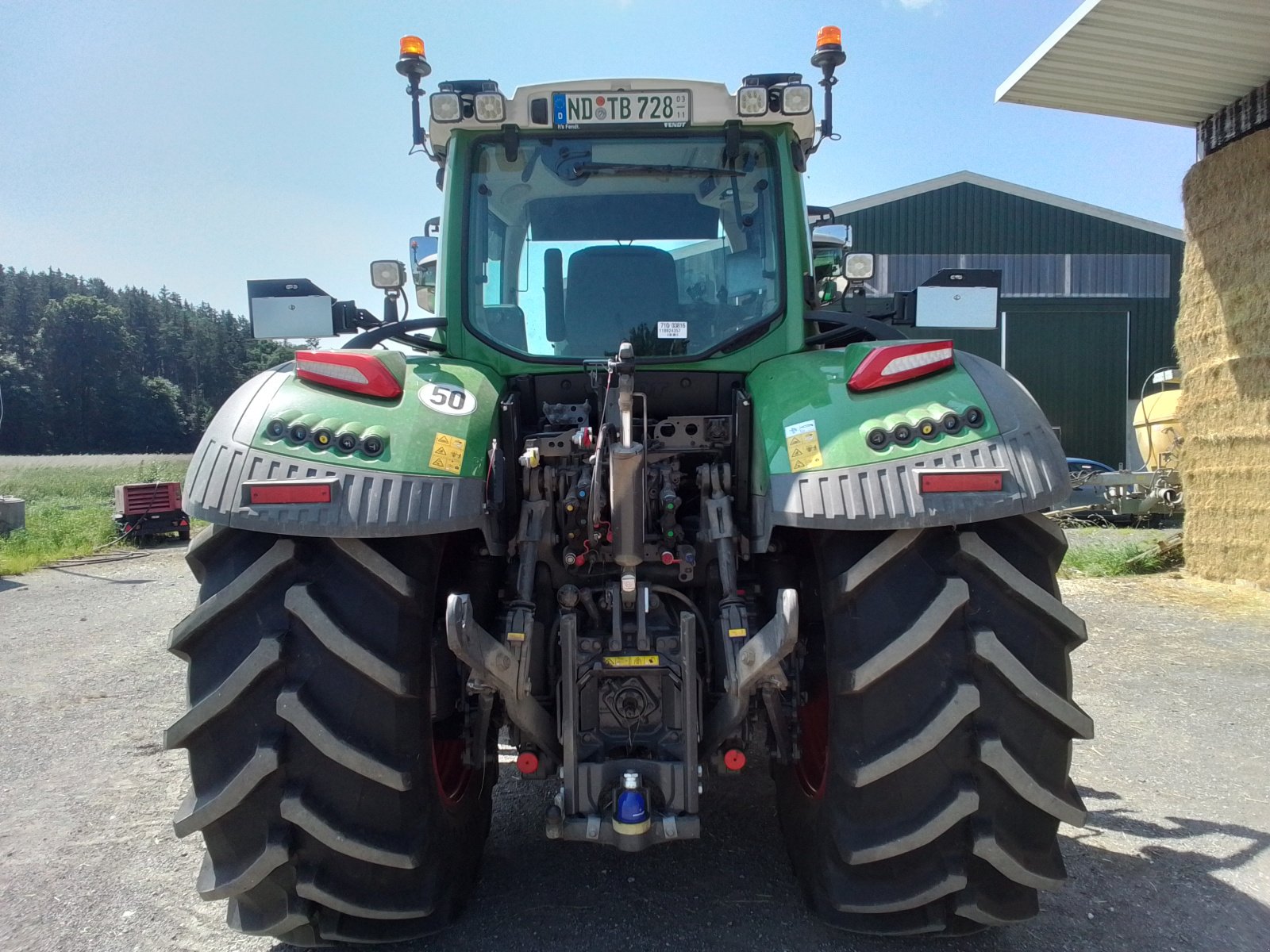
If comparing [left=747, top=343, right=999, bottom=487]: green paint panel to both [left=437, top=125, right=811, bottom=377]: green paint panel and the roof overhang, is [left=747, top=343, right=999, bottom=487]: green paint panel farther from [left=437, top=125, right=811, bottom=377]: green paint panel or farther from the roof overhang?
the roof overhang

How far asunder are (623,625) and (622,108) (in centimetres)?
172

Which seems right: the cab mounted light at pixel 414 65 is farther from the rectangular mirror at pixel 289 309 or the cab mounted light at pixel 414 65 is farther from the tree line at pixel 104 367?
the tree line at pixel 104 367

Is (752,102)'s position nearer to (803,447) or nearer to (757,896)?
(803,447)

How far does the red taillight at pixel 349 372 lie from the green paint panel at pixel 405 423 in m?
0.02

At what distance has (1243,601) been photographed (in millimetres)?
7273

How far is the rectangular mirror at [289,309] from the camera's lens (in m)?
2.72

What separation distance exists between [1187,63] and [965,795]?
7480mm

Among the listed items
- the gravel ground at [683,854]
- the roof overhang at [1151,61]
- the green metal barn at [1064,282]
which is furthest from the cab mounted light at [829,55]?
the green metal barn at [1064,282]

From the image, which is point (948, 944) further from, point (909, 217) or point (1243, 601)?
point (909, 217)

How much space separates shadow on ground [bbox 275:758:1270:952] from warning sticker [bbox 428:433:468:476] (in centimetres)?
138

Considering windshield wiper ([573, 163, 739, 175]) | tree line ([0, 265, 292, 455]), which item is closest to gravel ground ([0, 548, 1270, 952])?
windshield wiper ([573, 163, 739, 175])

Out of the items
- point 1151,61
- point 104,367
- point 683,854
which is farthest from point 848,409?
point 104,367

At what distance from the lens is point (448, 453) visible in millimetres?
2227

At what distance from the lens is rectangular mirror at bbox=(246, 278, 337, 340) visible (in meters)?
2.72
